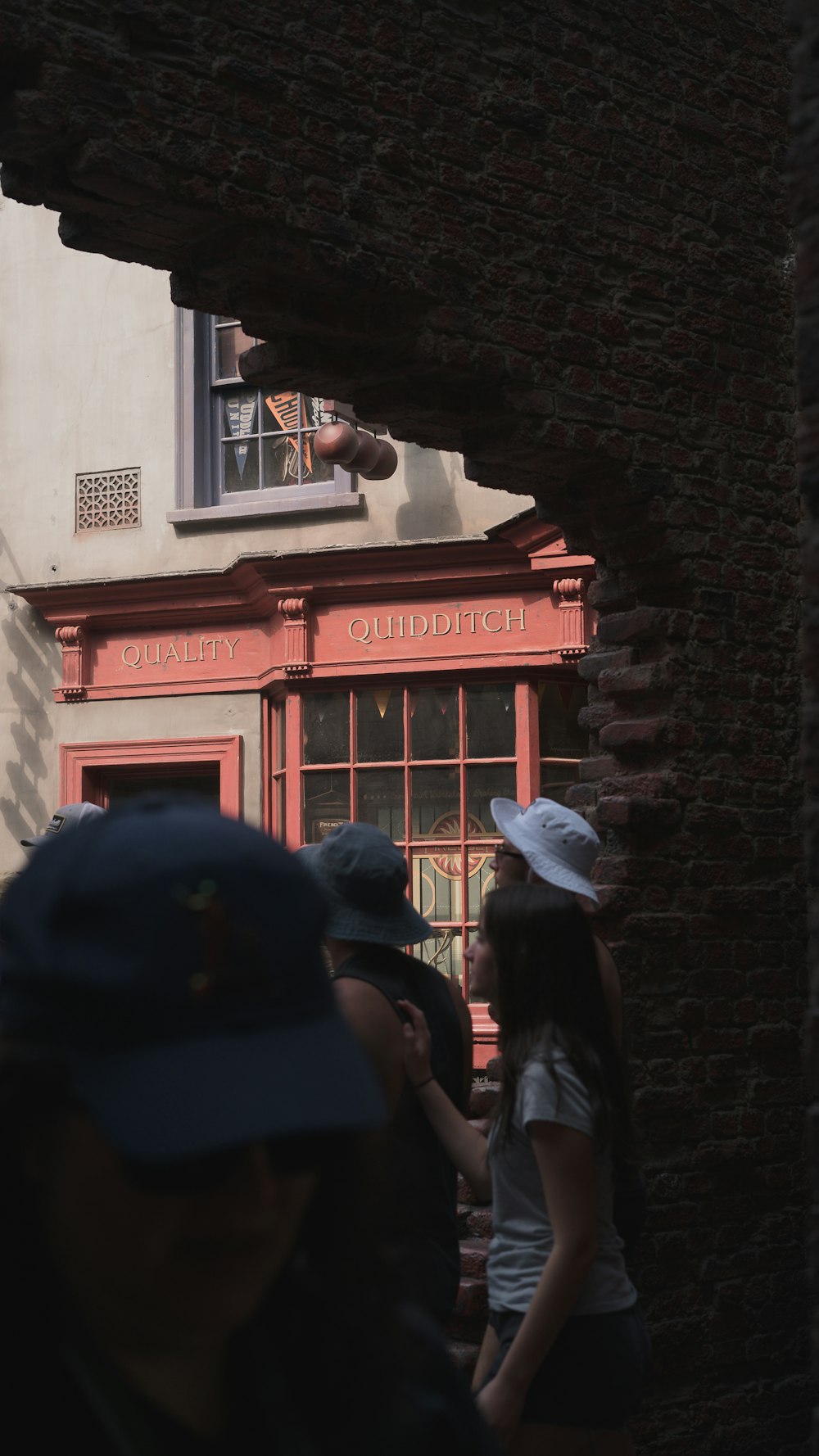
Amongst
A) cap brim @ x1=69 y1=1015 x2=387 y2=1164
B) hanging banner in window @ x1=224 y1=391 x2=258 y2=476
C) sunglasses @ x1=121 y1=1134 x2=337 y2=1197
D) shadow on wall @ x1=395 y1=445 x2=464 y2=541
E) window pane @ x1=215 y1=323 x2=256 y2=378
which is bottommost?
sunglasses @ x1=121 y1=1134 x2=337 y2=1197

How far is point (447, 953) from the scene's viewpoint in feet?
36.1

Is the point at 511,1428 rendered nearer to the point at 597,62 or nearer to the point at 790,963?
the point at 790,963

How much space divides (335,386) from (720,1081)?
10.1 ft

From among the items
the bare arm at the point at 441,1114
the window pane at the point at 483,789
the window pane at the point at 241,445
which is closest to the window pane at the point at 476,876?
the window pane at the point at 483,789

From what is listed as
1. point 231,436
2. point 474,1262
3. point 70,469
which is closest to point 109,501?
point 70,469

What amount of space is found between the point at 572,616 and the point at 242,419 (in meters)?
3.27

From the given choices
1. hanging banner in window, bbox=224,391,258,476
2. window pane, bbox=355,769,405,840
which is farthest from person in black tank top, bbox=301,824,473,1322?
hanging banner in window, bbox=224,391,258,476

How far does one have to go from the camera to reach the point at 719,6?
21.6 feet

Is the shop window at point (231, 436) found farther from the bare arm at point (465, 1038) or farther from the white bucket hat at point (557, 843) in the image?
the bare arm at point (465, 1038)

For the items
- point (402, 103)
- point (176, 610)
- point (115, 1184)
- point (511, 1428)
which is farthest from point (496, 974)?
point (176, 610)

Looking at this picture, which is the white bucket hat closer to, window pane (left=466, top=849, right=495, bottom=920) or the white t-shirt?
the white t-shirt

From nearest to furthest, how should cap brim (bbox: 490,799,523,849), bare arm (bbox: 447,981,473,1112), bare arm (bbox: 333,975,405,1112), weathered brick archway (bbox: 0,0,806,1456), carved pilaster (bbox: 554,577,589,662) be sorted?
bare arm (bbox: 333,975,405,1112) < bare arm (bbox: 447,981,473,1112) < cap brim (bbox: 490,799,523,849) < weathered brick archway (bbox: 0,0,806,1456) < carved pilaster (bbox: 554,577,589,662)

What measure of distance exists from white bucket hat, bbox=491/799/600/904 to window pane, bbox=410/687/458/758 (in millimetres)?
6516

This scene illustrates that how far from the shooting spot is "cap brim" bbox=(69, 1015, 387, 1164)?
3.03 feet
